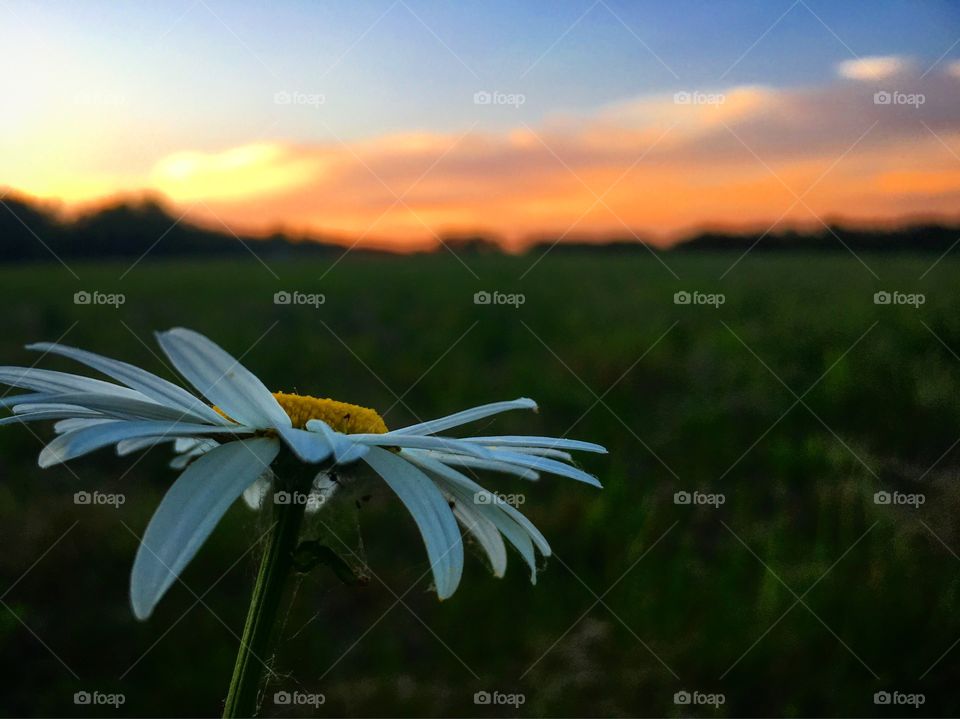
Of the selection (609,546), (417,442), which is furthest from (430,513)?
(609,546)

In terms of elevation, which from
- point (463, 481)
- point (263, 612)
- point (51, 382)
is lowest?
point (263, 612)

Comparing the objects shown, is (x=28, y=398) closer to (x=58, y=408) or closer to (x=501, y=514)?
(x=58, y=408)

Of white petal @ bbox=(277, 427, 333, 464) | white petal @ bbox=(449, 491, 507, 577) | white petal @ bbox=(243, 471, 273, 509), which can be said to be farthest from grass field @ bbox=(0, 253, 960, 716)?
white petal @ bbox=(277, 427, 333, 464)

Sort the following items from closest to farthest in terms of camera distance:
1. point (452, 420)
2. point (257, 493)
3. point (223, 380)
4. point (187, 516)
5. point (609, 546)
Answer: point (187, 516), point (223, 380), point (452, 420), point (257, 493), point (609, 546)

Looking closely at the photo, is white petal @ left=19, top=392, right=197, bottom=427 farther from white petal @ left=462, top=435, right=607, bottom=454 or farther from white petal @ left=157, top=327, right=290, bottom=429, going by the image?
white petal @ left=462, top=435, right=607, bottom=454

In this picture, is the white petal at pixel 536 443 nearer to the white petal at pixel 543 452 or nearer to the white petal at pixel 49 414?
the white petal at pixel 543 452

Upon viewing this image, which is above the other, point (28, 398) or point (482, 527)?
point (28, 398)
